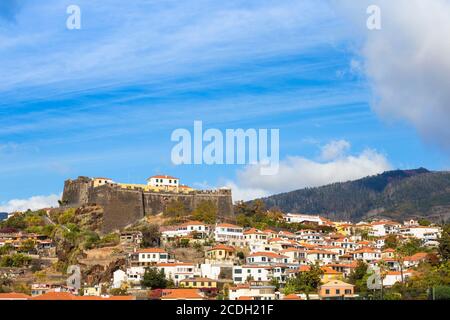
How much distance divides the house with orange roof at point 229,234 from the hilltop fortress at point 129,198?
4136mm

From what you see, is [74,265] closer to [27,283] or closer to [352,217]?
[27,283]

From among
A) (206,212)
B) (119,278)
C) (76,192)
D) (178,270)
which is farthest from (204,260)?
(76,192)

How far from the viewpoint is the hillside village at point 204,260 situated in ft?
123

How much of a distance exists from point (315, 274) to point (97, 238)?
15.3m

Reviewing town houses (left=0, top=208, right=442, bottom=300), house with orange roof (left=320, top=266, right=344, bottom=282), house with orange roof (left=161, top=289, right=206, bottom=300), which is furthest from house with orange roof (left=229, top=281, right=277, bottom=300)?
house with orange roof (left=320, top=266, right=344, bottom=282)

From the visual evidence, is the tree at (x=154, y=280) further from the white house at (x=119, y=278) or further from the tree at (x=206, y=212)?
the tree at (x=206, y=212)

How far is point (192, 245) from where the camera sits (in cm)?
4656

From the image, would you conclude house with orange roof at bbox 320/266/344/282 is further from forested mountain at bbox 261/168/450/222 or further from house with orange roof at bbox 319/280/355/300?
forested mountain at bbox 261/168/450/222

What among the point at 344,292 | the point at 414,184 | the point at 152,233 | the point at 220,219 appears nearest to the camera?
the point at 344,292

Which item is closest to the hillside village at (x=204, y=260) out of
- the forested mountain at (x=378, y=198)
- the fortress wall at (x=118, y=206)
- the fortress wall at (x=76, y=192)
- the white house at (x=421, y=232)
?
the fortress wall at (x=118, y=206)

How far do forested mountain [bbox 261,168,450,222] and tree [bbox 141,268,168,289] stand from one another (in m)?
73.6

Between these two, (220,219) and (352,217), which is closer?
(220,219)

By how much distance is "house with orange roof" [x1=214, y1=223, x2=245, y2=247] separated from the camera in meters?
48.5
